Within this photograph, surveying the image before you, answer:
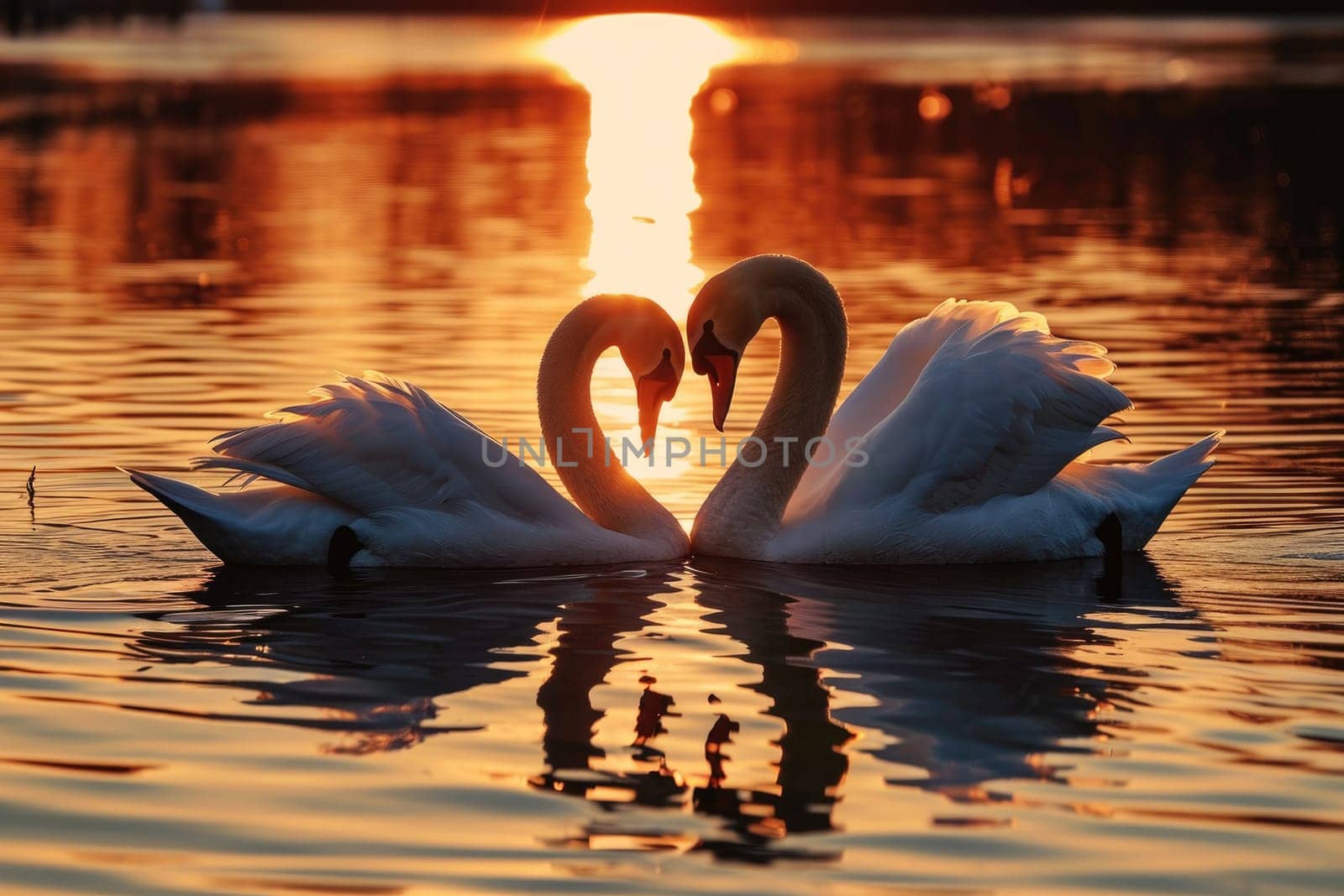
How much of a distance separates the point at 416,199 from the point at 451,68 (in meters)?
48.7

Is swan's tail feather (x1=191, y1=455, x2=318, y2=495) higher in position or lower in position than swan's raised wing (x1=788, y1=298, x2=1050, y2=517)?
lower

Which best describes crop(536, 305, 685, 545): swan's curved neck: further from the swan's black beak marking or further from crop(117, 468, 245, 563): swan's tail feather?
crop(117, 468, 245, 563): swan's tail feather

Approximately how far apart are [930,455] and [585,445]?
5.31 feet

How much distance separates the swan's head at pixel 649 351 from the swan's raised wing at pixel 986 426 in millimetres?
934

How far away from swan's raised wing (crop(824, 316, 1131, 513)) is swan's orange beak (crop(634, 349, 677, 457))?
91cm

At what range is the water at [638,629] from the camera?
6055 mm

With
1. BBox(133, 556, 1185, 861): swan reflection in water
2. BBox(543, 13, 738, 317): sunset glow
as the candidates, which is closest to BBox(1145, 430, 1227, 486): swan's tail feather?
BBox(133, 556, 1185, 861): swan reflection in water

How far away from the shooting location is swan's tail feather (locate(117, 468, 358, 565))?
31.8 feet

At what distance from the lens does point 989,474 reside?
1009 cm

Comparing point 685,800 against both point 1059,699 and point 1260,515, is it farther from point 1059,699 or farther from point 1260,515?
point 1260,515

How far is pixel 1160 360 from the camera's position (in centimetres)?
1628

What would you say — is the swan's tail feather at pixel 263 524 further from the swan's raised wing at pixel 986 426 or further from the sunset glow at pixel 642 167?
the sunset glow at pixel 642 167

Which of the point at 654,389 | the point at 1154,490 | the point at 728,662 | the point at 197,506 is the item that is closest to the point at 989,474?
the point at 1154,490

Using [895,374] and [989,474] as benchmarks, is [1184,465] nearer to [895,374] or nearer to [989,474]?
Result: [989,474]
